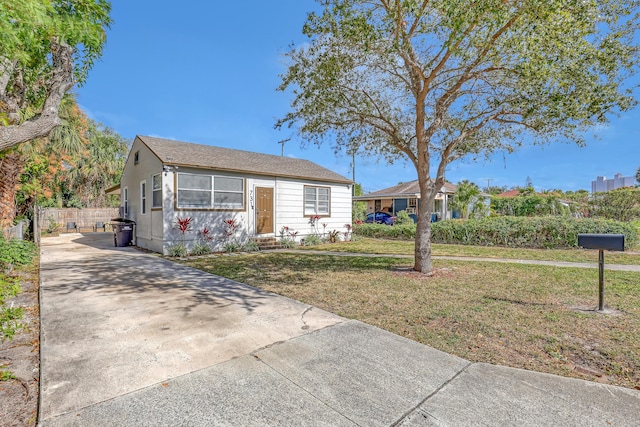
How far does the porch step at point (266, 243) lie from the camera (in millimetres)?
12091

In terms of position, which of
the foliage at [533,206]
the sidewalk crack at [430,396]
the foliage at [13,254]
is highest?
the foliage at [533,206]

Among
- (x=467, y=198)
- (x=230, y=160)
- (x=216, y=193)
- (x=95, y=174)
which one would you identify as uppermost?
(x=95, y=174)

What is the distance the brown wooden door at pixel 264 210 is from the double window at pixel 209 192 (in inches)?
28.2

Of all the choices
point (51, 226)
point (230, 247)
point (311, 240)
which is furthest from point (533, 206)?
point (51, 226)

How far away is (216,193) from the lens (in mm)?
11305

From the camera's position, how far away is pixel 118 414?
7.14 ft

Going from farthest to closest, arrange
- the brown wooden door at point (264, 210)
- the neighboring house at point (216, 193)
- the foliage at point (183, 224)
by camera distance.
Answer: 1. the brown wooden door at point (264, 210)
2. the neighboring house at point (216, 193)
3. the foliage at point (183, 224)

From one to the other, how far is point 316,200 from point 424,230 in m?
7.85

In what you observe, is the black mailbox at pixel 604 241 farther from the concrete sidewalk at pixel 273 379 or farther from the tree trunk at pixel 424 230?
the tree trunk at pixel 424 230

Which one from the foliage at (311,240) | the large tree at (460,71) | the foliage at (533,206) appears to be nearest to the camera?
the large tree at (460,71)

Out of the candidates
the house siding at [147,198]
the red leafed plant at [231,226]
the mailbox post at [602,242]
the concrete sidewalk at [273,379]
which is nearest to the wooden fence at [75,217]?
the house siding at [147,198]

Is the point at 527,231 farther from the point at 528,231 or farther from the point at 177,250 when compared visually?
the point at 177,250

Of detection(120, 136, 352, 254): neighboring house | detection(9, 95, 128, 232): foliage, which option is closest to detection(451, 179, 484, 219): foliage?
detection(120, 136, 352, 254): neighboring house

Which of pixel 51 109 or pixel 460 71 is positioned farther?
pixel 460 71
